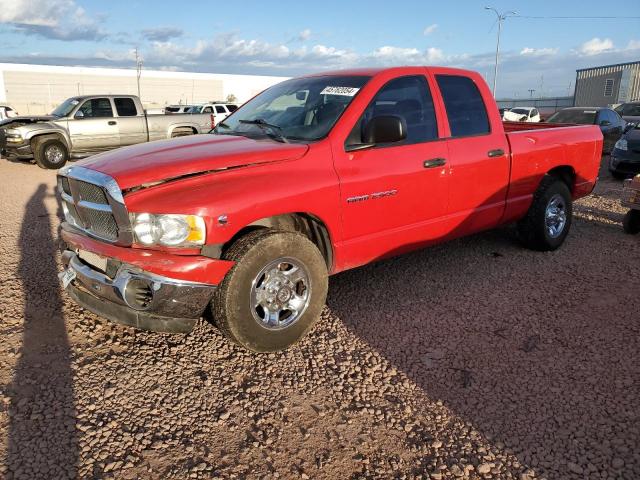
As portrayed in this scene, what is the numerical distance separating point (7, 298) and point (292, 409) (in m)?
2.95

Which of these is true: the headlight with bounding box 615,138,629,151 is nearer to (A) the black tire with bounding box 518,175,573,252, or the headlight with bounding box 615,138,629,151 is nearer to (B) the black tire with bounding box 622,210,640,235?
(B) the black tire with bounding box 622,210,640,235

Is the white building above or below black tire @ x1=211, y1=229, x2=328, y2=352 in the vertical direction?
above

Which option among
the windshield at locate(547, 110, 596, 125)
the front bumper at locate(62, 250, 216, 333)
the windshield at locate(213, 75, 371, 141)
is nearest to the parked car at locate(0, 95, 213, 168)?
the windshield at locate(547, 110, 596, 125)

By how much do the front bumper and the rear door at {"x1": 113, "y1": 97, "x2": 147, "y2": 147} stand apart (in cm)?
1203

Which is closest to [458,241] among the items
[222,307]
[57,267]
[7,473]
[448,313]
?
[448,313]

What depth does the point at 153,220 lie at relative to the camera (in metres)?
3.05

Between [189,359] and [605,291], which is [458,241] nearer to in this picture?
[605,291]

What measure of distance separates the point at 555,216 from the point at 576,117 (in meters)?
10.4

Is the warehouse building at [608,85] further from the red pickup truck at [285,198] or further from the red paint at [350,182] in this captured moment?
the red pickup truck at [285,198]

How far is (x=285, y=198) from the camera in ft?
11.2

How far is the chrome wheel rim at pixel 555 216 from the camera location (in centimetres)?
566

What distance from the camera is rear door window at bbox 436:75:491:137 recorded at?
4.59m

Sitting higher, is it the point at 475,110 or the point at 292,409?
the point at 475,110

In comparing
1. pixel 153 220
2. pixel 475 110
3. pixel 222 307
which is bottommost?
pixel 222 307
